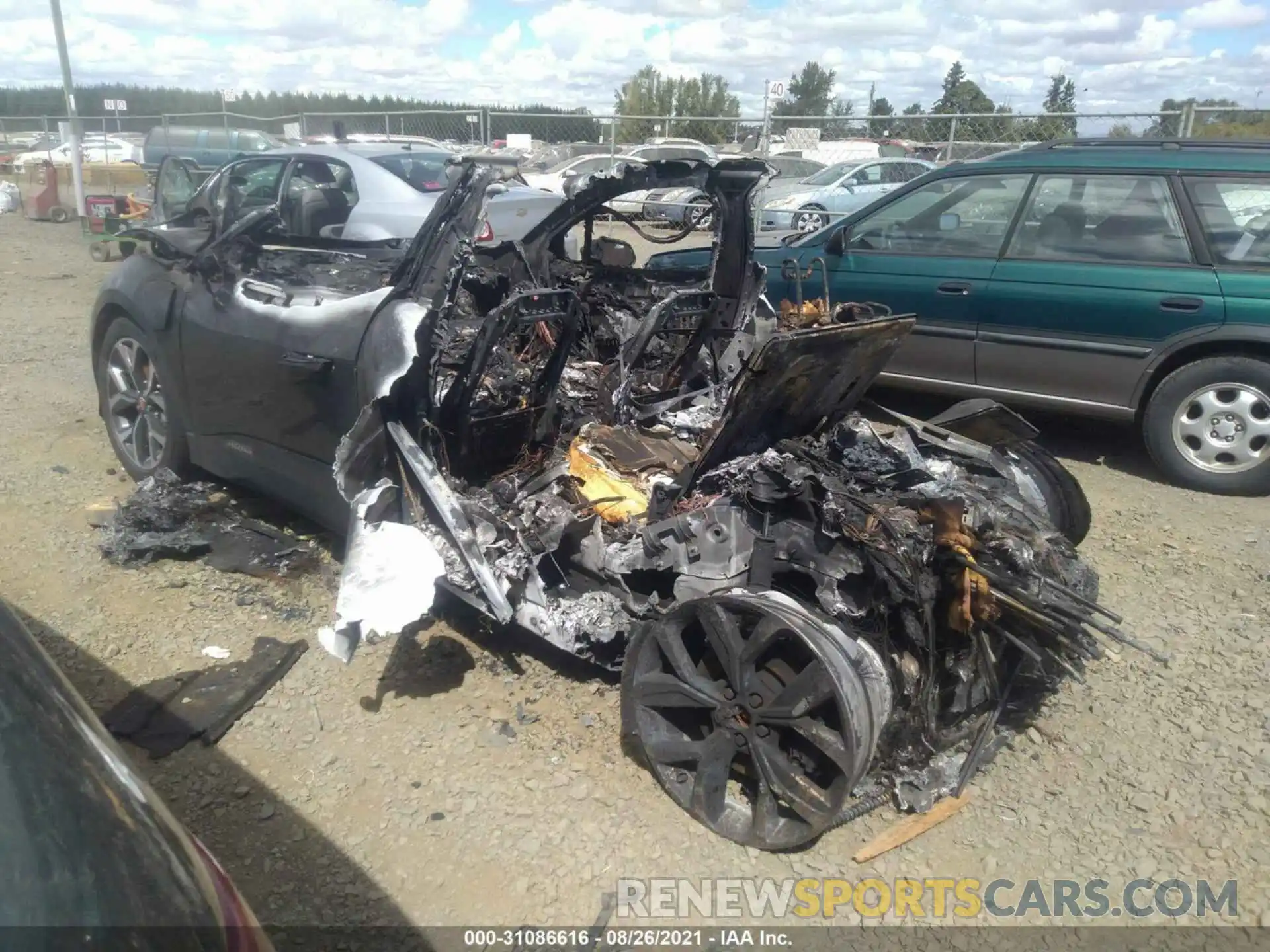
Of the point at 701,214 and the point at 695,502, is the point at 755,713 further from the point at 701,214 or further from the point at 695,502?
the point at 701,214

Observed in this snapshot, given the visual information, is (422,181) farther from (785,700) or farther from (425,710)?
(785,700)

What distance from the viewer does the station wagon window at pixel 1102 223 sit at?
5.57 meters

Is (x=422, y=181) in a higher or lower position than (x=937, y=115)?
lower

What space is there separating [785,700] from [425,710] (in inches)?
55.7

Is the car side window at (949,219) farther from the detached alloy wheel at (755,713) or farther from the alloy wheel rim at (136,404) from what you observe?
the alloy wheel rim at (136,404)

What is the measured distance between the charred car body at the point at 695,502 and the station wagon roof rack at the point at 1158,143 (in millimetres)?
3068

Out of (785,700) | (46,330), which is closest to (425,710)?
(785,700)

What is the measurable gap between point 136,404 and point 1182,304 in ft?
19.3

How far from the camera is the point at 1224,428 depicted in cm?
543

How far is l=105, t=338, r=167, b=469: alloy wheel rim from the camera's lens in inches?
185

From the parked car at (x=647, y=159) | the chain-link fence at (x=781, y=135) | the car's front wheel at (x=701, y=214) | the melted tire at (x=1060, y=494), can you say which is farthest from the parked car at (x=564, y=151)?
the melted tire at (x=1060, y=494)

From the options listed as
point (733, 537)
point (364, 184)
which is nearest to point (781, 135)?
point (364, 184)

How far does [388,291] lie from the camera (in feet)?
11.7

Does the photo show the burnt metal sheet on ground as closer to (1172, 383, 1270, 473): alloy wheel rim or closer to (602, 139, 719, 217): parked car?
(602, 139, 719, 217): parked car
